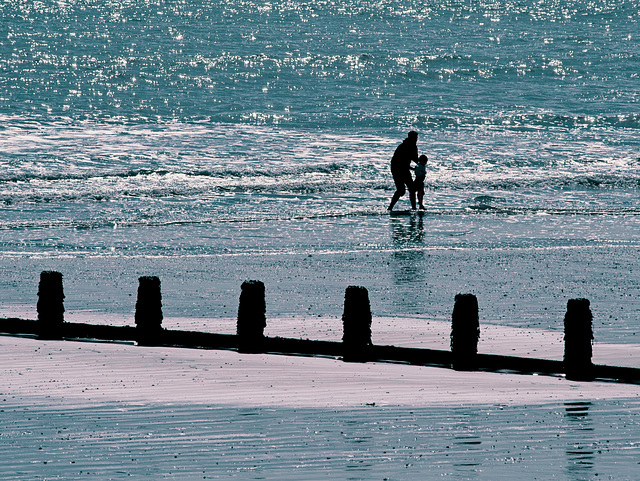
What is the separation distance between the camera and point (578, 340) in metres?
6.57

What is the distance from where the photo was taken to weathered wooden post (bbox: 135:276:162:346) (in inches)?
290

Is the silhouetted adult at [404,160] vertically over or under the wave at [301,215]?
over

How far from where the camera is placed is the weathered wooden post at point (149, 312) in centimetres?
737

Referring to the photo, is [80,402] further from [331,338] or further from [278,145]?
[278,145]

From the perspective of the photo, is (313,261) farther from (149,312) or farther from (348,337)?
(348,337)

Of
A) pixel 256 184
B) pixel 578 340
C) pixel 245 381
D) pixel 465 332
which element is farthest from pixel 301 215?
pixel 578 340

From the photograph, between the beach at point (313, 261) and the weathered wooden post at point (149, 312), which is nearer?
the beach at point (313, 261)

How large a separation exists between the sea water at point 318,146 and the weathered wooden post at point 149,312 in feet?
7.10

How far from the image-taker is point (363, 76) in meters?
55.0

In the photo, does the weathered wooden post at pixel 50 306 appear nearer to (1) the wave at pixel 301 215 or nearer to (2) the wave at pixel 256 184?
(1) the wave at pixel 301 215

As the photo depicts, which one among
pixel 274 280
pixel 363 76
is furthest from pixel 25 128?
pixel 274 280

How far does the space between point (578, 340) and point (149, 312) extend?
10.7ft

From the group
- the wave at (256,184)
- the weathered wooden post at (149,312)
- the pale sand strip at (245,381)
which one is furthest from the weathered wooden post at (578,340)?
the wave at (256,184)

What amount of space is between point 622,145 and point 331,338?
98.8 ft
